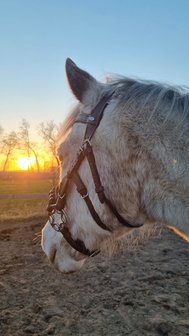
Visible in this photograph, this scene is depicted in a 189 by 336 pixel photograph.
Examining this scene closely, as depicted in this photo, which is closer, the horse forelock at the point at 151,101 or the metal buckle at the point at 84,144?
the horse forelock at the point at 151,101

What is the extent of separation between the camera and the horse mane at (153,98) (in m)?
1.91

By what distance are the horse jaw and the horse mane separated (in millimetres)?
999

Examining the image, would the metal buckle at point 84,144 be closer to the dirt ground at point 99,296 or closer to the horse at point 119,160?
the horse at point 119,160

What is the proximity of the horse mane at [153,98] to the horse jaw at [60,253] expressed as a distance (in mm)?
999

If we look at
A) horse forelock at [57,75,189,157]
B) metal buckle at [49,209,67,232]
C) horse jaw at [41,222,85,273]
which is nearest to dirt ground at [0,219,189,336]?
horse jaw at [41,222,85,273]

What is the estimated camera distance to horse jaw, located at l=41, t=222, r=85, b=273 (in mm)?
2320

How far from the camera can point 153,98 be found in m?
1.98

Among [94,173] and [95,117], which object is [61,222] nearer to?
[94,173]

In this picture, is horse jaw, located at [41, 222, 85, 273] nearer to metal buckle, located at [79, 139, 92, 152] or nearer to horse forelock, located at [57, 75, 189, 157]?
metal buckle, located at [79, 139, 92, 152]

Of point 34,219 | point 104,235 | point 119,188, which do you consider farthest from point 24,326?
point 34,219

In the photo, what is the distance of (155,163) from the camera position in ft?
6.14

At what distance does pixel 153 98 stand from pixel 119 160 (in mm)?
415

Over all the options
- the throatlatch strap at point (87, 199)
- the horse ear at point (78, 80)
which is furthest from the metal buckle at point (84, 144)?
the horse ear at point (78, 80)

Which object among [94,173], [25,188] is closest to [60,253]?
[94,173]
